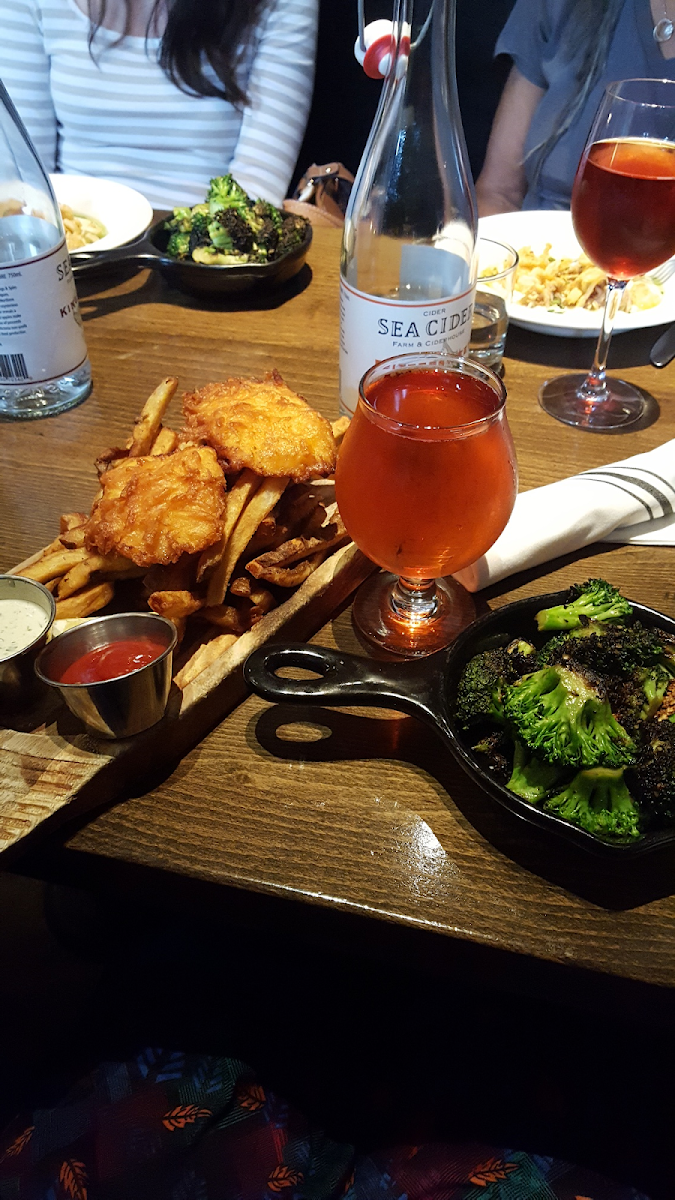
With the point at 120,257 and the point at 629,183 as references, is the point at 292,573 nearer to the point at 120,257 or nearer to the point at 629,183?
the point at 629,183

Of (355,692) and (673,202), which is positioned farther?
(673,202)

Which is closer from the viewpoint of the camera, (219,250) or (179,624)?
(179,624)

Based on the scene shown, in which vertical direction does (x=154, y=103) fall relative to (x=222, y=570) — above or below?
above

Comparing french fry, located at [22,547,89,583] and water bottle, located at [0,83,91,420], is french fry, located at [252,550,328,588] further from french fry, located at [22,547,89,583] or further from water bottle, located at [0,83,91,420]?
water bottle, located at [0,83,91,420]

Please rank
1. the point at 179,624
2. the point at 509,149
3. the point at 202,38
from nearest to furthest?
the point at 179,624 → the point at 202,38 → the point at 509,149

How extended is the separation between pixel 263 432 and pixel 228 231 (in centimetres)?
95

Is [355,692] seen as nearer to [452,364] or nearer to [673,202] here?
[452,364]

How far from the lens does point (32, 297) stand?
4.56 feet

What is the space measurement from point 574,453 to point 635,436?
5.5 inches

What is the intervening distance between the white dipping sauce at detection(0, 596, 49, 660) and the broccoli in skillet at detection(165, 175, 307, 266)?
113 cm

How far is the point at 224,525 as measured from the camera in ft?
3.18

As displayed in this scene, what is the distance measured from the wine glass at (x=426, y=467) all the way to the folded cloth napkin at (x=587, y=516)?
0.47 feet

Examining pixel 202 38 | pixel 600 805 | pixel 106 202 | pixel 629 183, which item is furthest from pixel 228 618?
pixel 202 38

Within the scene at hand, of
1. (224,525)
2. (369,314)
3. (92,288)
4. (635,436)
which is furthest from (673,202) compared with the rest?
(92,288)
